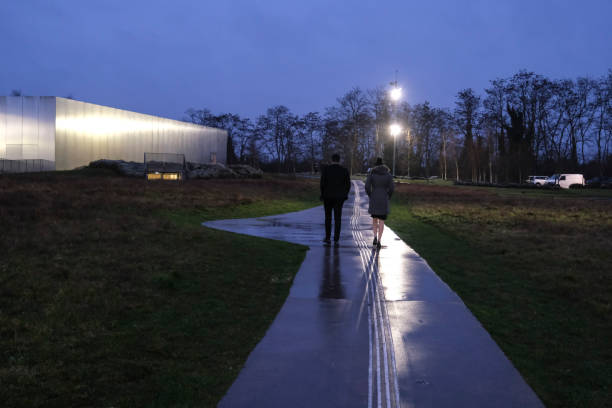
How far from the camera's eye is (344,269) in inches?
309

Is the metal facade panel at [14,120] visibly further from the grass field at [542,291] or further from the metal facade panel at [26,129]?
the grass field at [542,291]

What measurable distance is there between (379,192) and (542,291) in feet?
14.1

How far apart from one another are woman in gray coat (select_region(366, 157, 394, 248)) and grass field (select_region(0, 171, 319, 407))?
1907 millimetres

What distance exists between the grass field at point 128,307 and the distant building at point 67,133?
24.3 m

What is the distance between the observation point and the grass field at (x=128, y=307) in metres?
3.62

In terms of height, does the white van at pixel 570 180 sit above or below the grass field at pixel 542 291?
above

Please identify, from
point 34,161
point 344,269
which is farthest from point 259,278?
point 34,161

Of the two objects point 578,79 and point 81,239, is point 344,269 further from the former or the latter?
point 578,79

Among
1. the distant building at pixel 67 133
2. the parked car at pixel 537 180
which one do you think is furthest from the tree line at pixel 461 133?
the distant building at pixel 67 133

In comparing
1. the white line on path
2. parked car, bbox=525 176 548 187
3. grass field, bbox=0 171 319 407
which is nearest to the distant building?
grass field, bbox=0 171 319 407

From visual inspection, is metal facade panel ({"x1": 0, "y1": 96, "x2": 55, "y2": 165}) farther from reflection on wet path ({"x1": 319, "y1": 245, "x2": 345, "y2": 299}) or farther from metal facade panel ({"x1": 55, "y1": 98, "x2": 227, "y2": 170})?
reflection on wet path ({"x1": 319, "y1": 245, "x2": 345, "y2": 299})

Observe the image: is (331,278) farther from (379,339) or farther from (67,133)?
(67,133)

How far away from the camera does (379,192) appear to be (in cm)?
1060

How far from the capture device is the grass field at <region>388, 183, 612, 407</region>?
3.99m
